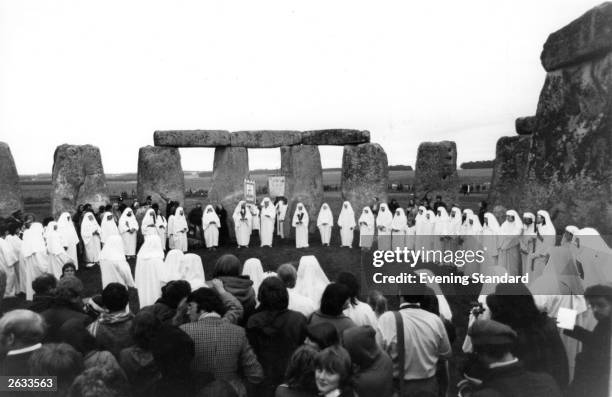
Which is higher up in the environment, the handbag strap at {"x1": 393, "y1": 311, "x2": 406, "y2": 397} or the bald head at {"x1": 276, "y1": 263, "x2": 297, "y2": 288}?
the bald head at {"x1": 276, "y1": 263, "x2": 297, "y2": 288}

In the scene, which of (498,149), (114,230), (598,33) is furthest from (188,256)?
(498,149)

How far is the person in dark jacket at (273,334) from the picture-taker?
4.22 metres

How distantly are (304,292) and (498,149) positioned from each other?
44.8ft

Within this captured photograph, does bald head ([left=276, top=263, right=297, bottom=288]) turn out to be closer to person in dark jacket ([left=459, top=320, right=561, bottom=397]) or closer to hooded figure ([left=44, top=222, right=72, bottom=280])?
person in dark jacket ([left=459, top=320, right=561, bottom=397])

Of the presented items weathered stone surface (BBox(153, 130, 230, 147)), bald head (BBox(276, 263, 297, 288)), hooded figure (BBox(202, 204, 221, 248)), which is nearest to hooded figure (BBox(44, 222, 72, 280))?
hooded figure (BBox(202, 204, 221, 248))

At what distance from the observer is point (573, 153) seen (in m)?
9.70

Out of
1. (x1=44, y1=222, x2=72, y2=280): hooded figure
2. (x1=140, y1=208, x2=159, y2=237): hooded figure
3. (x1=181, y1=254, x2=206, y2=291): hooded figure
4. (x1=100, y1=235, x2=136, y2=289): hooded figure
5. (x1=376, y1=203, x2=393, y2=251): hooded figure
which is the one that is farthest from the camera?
(x1=376, y1=203, x2=393, y2=251): hooded figure

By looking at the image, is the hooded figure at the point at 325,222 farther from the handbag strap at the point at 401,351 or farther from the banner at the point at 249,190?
the handbag strap at the point at 401,351

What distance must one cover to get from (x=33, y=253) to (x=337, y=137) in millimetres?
11789

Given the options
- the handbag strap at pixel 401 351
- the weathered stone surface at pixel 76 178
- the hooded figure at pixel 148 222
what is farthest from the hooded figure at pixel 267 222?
the handbag strap at pixel 401 351

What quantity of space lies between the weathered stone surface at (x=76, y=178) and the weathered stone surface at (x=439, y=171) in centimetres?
1192

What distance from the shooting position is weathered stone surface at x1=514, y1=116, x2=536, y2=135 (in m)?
17.3

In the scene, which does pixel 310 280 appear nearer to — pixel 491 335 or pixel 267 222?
pixel 491 335

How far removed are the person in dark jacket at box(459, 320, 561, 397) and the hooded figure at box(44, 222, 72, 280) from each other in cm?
951
